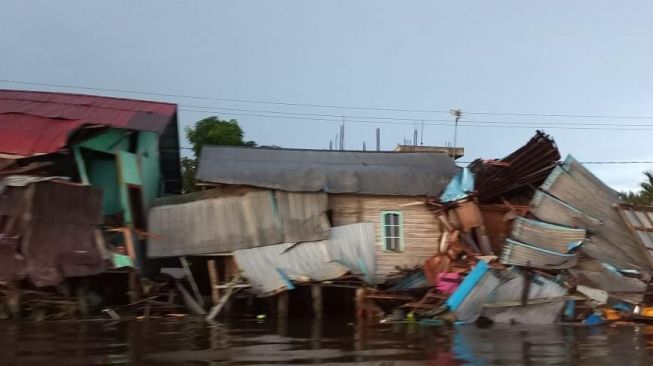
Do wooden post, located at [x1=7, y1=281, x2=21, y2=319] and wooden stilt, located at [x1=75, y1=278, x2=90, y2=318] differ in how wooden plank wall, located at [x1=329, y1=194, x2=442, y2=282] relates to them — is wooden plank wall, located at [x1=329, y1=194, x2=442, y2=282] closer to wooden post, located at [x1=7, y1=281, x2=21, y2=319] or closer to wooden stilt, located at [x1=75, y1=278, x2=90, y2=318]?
wooden stilt, located at [x1=75, y1=278, x2=90, y2=318]

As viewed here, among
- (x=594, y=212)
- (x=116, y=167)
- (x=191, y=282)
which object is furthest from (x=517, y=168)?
(x=116, y=167)

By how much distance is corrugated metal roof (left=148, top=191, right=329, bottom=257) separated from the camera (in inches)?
708

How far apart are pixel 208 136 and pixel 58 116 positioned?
1337cm

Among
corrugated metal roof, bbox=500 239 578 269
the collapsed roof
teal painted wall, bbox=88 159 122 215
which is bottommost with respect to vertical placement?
corrugated metal roof, bbox=500 239 578 269

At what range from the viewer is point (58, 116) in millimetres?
18016

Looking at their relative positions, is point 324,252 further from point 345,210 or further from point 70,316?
point 70,316

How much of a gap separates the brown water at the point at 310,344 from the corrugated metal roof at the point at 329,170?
4.48 metres

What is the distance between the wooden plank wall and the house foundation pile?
477 millimetres

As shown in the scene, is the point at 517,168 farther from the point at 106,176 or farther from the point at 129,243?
the point at 106,176

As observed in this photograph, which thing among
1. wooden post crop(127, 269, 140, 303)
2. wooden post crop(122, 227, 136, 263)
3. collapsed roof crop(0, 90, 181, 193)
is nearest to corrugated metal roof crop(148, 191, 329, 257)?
wooden post crop(122, 227, 136, 263)

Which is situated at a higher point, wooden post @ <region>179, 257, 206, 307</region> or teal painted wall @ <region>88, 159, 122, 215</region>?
teal painted wall @ <region>88, 159, 122, 215</region>

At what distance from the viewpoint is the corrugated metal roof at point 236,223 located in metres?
18.0

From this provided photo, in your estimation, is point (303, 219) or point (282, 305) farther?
point (303, 219)

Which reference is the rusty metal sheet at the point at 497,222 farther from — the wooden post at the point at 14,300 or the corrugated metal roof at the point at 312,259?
the wooden post at the point at 14,300
